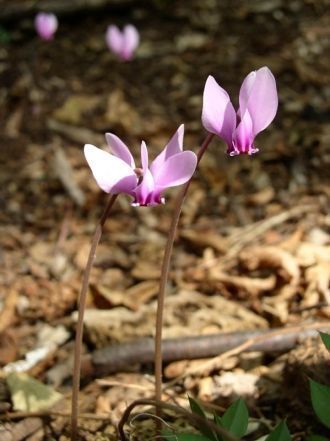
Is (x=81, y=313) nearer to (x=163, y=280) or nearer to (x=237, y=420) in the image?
(x=163, y=280)

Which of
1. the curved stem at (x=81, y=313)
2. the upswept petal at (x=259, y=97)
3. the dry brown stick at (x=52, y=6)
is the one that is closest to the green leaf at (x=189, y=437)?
the curved stem at (x=81, y=313)

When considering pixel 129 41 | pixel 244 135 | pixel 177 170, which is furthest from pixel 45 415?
pixel 129 41

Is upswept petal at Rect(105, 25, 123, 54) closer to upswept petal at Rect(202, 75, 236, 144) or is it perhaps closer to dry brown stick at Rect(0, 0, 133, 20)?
dry brown stick at Rect(0, 0, 133, 20)

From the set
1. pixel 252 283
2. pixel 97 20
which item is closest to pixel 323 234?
pixel 252 283

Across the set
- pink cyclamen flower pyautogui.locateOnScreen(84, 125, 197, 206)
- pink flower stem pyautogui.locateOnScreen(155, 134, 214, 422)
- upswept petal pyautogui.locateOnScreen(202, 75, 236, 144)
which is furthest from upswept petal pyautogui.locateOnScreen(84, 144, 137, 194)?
upswept petal pyautogui.locateOnScreen(202, 75, 236, 144)

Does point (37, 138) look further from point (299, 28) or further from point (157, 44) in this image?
point (299, 28)

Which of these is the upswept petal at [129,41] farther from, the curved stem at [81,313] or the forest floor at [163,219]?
the curved stem at [81,313]
